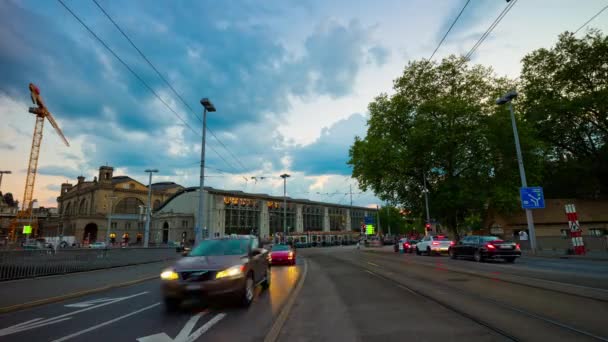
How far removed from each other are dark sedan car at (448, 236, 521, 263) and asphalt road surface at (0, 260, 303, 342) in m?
15.9

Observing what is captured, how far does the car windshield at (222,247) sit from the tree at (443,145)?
2651cm

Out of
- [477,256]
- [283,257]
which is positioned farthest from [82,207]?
[477,256]

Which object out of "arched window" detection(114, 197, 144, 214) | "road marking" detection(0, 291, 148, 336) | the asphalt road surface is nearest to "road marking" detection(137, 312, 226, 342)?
the asphalt road surface

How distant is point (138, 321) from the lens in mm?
6309

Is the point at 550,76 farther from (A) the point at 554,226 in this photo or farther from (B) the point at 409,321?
(B) the point at 409,321

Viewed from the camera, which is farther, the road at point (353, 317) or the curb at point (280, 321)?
the road at point (353, 317)

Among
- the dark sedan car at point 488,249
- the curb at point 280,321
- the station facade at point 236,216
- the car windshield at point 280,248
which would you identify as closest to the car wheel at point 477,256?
the dark sedan car at point 488,249

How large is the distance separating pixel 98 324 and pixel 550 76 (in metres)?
46.1

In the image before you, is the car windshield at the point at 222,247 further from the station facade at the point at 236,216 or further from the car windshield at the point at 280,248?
the station facade at the point at 236,216

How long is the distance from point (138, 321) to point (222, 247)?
2672mm

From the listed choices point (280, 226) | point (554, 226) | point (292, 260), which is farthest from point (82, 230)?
point (554, 226)

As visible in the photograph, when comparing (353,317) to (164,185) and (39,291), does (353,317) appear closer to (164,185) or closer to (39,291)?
(39,291)

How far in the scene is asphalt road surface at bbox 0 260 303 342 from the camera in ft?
17.3

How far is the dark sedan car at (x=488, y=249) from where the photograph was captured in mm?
19250
